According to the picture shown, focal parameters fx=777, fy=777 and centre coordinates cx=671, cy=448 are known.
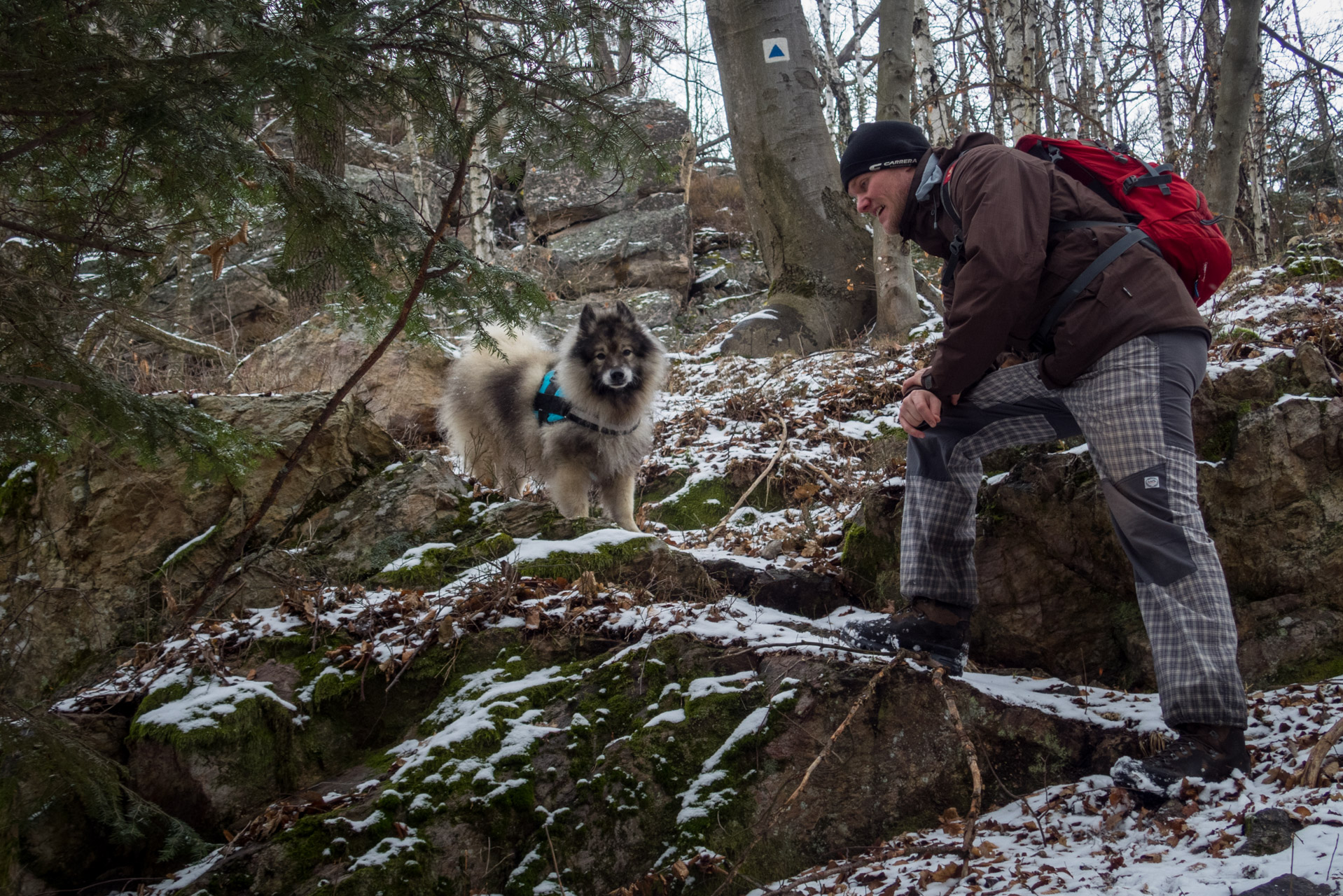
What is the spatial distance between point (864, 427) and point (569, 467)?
2231mm

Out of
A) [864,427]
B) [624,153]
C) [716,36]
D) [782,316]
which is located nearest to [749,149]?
[716,36]

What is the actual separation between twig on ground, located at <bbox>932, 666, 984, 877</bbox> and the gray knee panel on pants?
0.71 metres

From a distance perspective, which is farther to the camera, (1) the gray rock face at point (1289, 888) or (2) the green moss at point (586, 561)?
(2) the green moss at point (586, 561)

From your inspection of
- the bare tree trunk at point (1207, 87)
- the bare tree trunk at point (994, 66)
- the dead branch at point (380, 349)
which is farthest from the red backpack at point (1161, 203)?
the bare tree trunk at point (1207, 87)

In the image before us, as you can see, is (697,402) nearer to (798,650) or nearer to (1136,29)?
(798,650)

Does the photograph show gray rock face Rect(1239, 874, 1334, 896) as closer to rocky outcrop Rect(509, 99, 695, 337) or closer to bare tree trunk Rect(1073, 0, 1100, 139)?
bare tree trunk Rect(1073, 0, 1100, 139)

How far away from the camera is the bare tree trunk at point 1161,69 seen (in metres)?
9.59

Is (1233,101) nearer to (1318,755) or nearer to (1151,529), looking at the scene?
(1151,529)

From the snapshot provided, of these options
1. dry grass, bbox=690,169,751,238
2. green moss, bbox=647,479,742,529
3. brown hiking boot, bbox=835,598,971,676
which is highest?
dry grass, bbox=690,169,751,238

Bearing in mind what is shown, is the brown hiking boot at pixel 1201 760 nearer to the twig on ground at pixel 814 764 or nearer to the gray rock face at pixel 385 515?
the twig on ground at pixel 814 764

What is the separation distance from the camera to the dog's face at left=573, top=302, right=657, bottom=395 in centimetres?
541

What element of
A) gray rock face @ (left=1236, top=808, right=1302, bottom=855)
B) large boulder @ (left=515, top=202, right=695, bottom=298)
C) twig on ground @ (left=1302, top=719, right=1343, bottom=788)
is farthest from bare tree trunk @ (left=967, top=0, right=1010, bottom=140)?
gray rock face @ (left=1236, top=808, right=1302, bottom=855)

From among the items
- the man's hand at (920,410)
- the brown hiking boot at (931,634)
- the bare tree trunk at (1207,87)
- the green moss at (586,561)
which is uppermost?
the bare tree trunk at (1207,87)

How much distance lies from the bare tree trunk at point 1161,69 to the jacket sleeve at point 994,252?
8555 millimetres
